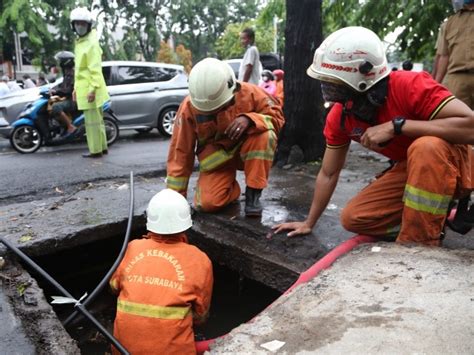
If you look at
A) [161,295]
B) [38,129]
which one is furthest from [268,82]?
[161,295]

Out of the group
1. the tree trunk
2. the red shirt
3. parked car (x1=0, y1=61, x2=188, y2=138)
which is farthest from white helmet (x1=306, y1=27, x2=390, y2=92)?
parked car (x1=0, y1=61, x2=188, y2=138)

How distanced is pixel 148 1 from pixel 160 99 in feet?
58.7

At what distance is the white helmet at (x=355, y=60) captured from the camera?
235cm

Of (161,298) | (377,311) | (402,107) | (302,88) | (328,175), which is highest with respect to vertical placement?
(402,107)

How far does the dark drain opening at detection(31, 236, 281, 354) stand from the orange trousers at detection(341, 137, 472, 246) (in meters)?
1.24

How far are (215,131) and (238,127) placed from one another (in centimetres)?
24

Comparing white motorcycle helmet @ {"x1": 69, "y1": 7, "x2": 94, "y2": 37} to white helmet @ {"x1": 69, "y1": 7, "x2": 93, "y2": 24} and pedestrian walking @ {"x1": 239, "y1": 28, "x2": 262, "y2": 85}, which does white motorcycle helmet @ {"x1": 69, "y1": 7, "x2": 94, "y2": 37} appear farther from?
pedestrian walking @ {"x1": 239, "y1": 28, "x2": 262, "y2": 85}

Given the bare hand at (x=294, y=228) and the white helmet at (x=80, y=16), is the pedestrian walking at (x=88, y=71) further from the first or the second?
the bare hand at (x=294, y=228)

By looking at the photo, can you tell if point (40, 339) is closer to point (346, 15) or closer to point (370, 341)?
point (370, 341)

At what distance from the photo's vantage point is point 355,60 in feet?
7.70

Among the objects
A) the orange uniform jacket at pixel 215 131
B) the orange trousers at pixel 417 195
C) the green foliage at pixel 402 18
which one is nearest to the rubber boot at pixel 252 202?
the orange uniform jacket at pixel 215 131

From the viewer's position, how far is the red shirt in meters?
2.30

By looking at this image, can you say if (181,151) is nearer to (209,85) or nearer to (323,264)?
(209,85)

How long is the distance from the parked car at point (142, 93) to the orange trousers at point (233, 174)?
5.91m
